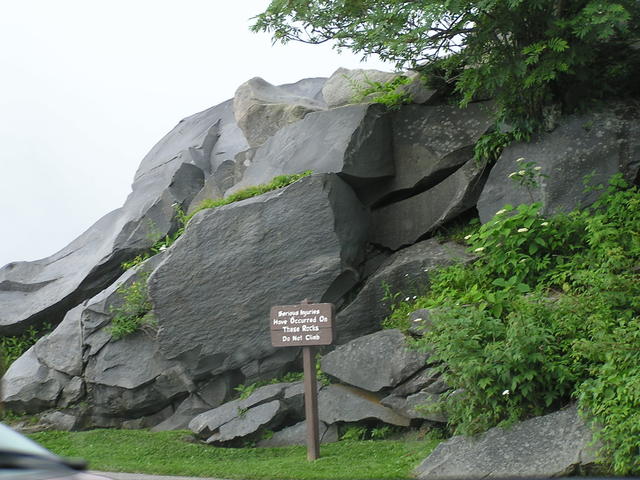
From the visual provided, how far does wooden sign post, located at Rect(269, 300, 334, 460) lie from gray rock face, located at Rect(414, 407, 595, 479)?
6.32 ft

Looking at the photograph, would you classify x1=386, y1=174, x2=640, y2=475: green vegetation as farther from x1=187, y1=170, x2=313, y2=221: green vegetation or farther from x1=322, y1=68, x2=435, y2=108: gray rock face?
x1=322, y1=68, x2=435, y2=108: gray rock face

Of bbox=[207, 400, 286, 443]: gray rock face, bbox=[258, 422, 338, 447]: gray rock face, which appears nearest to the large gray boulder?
bbox=[207, 400, 286, 443]: gray rock face

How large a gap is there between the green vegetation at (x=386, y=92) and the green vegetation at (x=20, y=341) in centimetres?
786

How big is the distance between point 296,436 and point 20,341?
306 inches

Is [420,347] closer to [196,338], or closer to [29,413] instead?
[196,338]

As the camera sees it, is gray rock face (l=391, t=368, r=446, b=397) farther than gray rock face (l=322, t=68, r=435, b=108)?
No

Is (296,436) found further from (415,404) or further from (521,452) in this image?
(521,452)

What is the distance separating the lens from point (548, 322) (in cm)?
923

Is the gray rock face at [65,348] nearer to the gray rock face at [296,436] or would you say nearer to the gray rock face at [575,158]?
the gray rock face at [296,436]

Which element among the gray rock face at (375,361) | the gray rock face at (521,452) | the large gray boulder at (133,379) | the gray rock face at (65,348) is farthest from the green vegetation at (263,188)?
the gray rock face at (521,452)

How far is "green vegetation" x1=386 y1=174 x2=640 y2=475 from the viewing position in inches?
317

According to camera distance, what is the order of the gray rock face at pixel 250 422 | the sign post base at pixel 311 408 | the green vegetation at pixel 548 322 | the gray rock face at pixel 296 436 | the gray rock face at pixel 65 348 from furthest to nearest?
1. the gray rock face at pixel 65 348
2. the gray rock face at pixel 250 422
3. the gray rock face at pixel 296 436
4. the sign post base at pixel 311 408
5. the green vegetation at pixel 548 322

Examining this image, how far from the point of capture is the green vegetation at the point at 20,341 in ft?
53.3

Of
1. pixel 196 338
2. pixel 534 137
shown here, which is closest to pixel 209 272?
pixel 196 338
